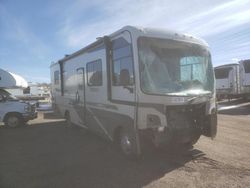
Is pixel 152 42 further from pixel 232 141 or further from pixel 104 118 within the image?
pixel 232 141

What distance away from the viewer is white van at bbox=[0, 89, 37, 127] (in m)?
13.6

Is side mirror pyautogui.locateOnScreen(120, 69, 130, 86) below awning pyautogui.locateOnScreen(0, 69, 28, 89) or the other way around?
below

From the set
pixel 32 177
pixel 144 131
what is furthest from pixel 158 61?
pixel 32 177

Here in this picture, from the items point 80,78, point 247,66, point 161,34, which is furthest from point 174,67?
point 247,66

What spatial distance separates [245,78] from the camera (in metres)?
23.8

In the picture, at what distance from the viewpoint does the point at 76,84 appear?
10617 mm

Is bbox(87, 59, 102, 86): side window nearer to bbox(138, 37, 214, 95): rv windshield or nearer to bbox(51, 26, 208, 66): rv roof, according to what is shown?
bbox(51, 26, 208, 66): rv roof

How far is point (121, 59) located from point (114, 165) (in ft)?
8.49

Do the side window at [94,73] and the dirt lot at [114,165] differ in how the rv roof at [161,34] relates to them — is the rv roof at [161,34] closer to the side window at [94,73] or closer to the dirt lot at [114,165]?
the side window at [94,73]

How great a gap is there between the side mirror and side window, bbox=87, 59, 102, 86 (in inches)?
57.0

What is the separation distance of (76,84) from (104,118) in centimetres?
285

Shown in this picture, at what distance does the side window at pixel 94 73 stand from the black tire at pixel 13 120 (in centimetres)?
621

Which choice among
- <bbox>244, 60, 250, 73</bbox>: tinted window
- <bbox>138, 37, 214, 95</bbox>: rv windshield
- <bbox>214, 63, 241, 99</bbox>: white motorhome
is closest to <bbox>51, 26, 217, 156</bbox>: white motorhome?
<bbox>138, 37, 214, 95</bbox>: rv windshield

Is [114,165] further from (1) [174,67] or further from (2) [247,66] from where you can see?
(2) [247,66]
